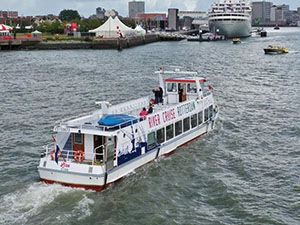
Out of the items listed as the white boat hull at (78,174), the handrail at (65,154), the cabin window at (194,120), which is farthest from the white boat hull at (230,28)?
the white boat hull at (78,174)

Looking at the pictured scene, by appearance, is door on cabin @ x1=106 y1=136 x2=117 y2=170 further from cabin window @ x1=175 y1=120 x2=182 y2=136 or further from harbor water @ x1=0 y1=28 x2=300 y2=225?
cabin window @ x1=175 y1=120 x2=182 y2=136

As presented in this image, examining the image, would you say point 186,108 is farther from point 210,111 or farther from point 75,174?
point 75,174

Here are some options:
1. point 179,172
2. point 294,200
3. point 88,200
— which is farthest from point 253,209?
point 88,200

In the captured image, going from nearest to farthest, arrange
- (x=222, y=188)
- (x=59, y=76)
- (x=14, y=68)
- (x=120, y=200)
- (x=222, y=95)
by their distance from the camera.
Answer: (x=120, y=200)
(x=222, y=188)
(x=222, y=95)
(x=59, y=76)
(x=14, y=68)

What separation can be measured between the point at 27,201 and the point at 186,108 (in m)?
13.2

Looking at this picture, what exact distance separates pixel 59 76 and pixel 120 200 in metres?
48.3

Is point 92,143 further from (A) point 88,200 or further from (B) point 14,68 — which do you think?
(B) point 14,68

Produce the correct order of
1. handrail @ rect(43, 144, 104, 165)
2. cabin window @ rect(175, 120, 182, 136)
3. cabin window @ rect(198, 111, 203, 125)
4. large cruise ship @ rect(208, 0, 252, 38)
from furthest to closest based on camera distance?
large cruise ship @ rect(208, 0, 252, 38), cabin window @ rect(198, 111, 203, 125), cabin window @ rect(175, 120, 182, 136), handrail @ rect(43, 144, 104, 165)

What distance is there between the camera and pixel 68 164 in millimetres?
24375

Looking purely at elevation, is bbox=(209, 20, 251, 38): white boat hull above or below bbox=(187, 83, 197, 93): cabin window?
above

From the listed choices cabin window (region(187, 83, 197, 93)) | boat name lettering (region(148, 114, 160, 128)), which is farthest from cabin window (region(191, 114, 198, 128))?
boat name lettering (region(148, 114, 160, 128))

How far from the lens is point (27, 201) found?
23.0 m

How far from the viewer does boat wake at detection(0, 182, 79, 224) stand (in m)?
21.3

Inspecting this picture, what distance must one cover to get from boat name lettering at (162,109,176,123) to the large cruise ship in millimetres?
157066
